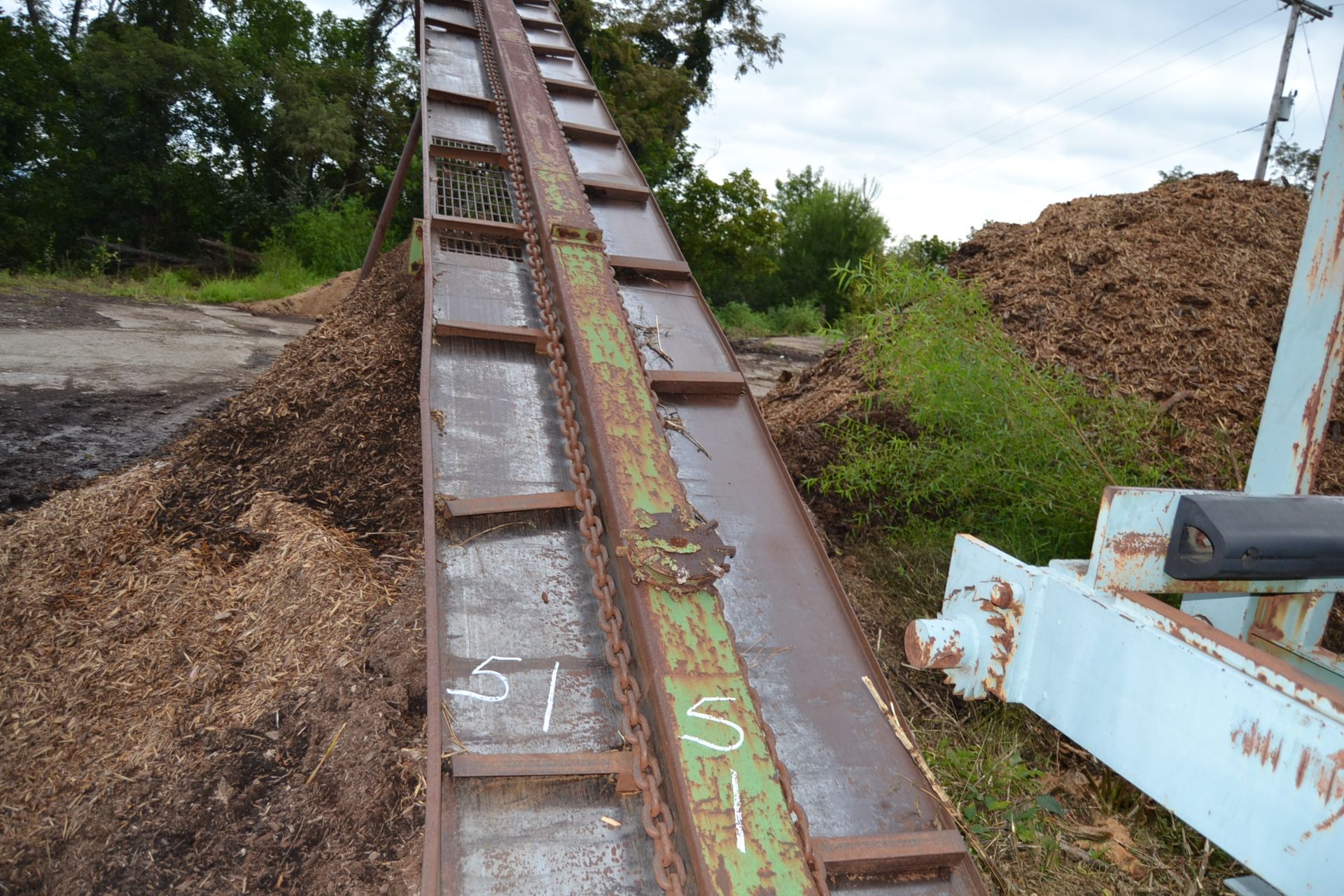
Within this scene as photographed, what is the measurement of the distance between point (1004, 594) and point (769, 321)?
840 inches

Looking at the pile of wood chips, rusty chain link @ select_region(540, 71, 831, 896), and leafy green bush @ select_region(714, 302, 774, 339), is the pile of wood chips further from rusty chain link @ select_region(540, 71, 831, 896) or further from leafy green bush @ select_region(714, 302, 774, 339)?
leafy green bush @ select_region(714, 302, 774, 339)

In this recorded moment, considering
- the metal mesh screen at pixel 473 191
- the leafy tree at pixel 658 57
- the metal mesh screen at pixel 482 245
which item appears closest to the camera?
the metal mesh screen at pixel 482 245

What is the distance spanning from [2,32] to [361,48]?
835 cm

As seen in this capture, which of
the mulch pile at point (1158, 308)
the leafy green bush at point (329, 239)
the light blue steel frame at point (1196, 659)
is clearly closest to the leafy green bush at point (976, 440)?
the mulch pile at point (1158, 308)

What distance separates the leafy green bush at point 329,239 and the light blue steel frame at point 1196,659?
63.8 feet

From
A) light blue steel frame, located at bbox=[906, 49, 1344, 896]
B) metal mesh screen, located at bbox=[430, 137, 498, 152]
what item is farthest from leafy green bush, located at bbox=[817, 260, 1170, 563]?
metal mesh screen, located at bbox=[430, 137, 498, 152]

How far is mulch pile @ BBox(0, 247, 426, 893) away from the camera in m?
2.85

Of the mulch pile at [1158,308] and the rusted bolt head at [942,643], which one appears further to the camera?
the mulch pile at [1158,308]

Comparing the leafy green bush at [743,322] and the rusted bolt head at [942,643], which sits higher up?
the leafy green bush at [743,322]

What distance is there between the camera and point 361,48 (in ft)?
75.8

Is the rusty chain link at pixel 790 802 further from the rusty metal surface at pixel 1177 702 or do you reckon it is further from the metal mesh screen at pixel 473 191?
the metal mesh screen at pixel 473 191

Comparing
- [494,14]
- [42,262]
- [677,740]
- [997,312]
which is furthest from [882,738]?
[42,262]

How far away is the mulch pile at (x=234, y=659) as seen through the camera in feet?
9.36

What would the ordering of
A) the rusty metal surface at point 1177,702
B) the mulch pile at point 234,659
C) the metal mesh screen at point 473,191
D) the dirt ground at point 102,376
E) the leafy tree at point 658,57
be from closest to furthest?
1. the rusty metal surface at point 1177,702
2. the mulch pile at point 234,659
3. the metal mesh screen at point 473,191
4. the dirt ground at point 102,376
5. the leafy tree at point 658,57
